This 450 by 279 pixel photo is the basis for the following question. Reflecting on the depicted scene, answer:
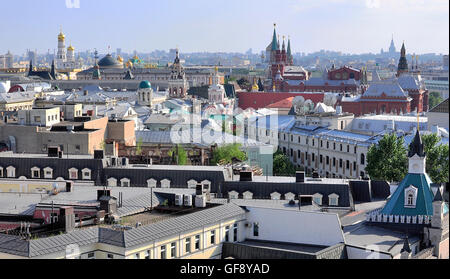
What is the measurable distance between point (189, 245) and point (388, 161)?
21.8 metres

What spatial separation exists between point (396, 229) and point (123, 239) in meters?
9.04

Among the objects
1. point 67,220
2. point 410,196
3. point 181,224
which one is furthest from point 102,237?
point 410,196

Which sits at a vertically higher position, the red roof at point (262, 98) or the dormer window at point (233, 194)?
the dormer window at point (233, 194)

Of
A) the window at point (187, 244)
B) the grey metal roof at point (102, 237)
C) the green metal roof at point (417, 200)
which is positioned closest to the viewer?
the grey metal roof at point (102, 237)

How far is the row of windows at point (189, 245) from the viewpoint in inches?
730

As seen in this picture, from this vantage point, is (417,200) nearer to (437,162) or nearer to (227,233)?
(227,233)

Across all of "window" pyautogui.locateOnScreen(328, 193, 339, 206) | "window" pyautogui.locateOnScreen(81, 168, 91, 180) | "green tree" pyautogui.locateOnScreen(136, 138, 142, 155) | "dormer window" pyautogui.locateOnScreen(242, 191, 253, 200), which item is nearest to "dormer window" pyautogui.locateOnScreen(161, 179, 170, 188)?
"window" pyautogui.locateOnScreen(81, 168, 91, 180)

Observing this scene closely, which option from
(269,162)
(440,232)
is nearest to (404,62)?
(269,162)

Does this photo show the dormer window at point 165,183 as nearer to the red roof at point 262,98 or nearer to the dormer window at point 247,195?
the dormer window at point 247,195

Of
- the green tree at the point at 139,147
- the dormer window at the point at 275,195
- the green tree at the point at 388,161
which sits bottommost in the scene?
the green tree at the point at 388,161

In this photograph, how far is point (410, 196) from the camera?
2392 centimetres

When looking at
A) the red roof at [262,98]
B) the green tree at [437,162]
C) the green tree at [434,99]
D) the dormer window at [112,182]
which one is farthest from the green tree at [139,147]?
the green tree at [434,99]

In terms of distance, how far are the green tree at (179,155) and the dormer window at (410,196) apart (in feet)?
46.4

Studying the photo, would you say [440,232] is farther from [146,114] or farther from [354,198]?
[146,114]
